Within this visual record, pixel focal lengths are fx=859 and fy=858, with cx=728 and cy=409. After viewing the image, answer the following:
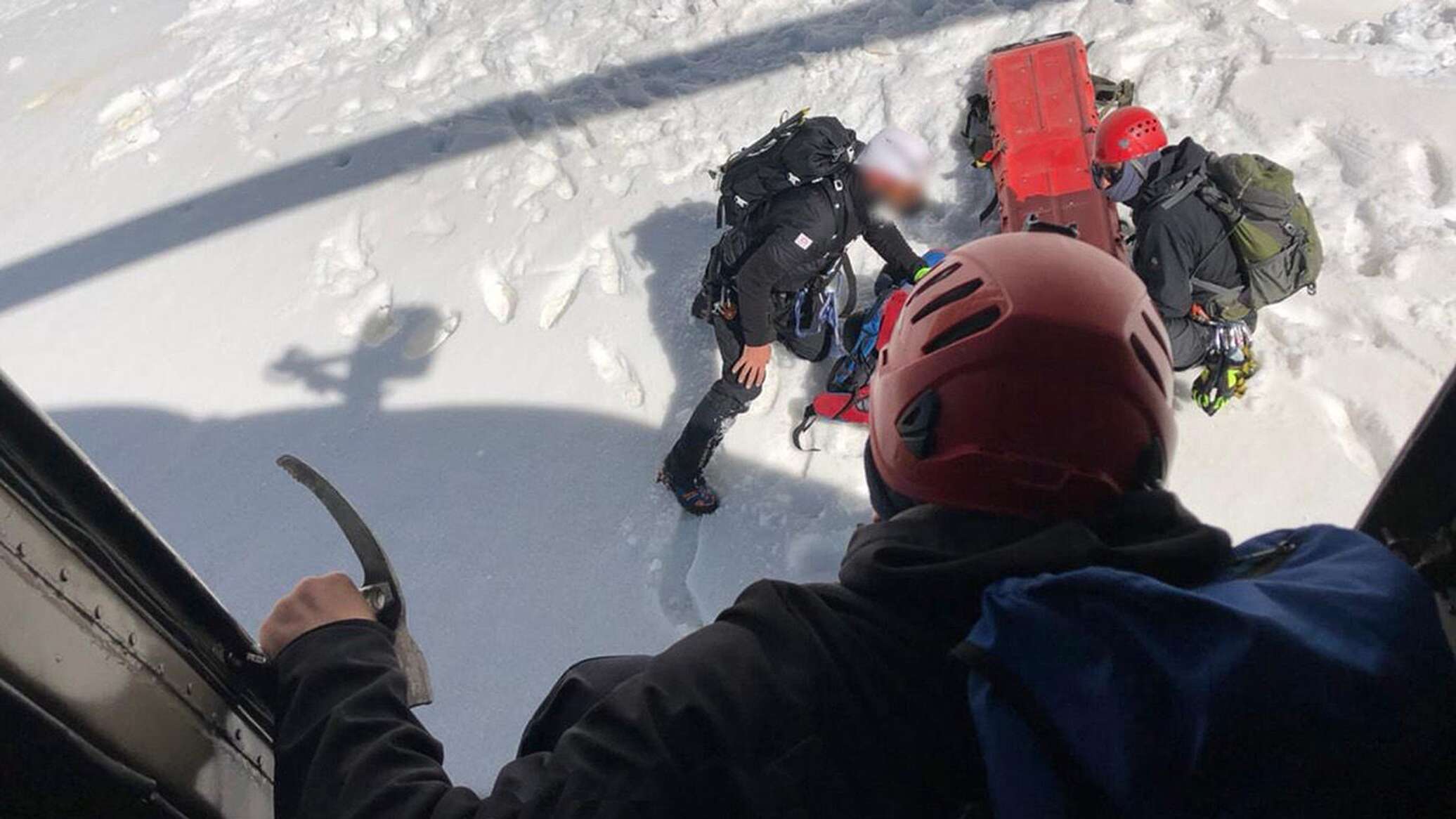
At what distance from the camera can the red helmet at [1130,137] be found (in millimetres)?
3361

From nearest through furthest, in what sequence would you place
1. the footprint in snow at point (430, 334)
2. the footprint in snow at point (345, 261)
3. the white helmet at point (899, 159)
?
1. the white helmet at point (899, 159)
2. the footprint in snow at point (430, 334)
3. the footprint in snow at point (345, 261)

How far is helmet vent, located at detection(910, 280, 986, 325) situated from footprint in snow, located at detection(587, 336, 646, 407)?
2649mm

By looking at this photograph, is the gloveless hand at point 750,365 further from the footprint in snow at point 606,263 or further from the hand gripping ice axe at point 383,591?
the hand gripping ice axe at point 383,591

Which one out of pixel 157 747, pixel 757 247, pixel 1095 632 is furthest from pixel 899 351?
pixel 757 247

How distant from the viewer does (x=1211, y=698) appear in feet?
2.52

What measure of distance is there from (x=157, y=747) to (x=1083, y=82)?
4.26 meters

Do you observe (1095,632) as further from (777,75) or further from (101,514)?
(777,75)

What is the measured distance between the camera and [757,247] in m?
3.35

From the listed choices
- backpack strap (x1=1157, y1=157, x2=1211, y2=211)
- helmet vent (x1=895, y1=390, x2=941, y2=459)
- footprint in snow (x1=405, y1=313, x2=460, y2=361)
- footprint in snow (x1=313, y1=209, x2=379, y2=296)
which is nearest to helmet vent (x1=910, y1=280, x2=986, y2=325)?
helmet vent (x1=895, y1=390, x2=941, y2=459)

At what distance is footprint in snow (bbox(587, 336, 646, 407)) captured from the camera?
397cm

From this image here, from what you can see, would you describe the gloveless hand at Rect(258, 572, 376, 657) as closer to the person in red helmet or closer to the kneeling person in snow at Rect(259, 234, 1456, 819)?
the kneeling person in snow at Rect(259, 234, 1456, 819)

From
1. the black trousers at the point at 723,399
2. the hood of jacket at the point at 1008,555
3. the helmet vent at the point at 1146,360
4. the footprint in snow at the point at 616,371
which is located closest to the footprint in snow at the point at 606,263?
the footprint in snow at the point at 616,371

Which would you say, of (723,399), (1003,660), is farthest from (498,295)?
(1003,660)

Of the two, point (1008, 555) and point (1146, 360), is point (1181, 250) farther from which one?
point (1008, 555)
